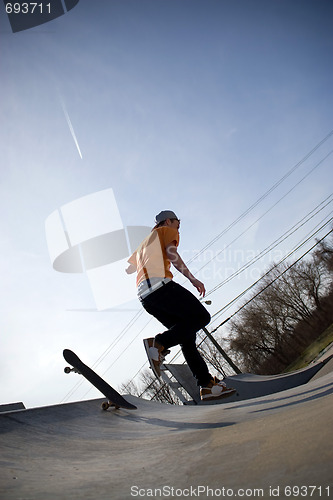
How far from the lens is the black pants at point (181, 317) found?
99.3 inches

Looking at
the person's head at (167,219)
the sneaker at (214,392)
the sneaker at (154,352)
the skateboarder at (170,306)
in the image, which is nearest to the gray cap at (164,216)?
the person's head at (167,219)

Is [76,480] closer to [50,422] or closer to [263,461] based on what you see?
[263,461]

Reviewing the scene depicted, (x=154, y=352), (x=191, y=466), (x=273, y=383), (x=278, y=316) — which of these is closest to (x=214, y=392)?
(x=154, y=352)

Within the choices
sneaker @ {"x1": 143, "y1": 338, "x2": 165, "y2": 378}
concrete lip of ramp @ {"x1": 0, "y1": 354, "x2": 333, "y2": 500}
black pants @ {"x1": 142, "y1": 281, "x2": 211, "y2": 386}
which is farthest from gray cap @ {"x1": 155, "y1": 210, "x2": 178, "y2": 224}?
concrete lip of ramp @ {"x1": 0, "y1": 354, "x2": 333, "y2": 500}

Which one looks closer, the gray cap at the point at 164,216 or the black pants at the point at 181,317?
the black pants at the point at 181,317

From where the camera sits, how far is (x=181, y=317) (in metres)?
2.52

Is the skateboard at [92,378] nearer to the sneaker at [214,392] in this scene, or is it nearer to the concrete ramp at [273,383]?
the sneaker at [214,392]

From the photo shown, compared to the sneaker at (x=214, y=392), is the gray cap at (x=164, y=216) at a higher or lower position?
higher

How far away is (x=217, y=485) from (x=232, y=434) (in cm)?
50

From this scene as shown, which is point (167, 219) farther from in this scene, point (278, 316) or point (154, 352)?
point (278, 316)

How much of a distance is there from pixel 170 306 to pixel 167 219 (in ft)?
3.00

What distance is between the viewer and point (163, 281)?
2.63m

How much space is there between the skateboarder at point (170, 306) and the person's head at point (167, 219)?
178mm

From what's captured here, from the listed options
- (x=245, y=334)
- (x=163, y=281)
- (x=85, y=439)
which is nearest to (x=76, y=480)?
(x=85, y=439)
